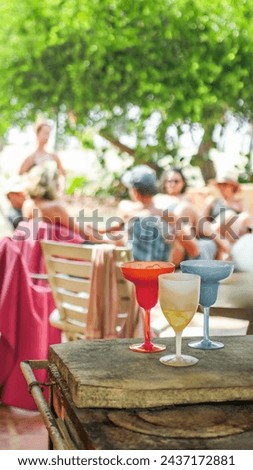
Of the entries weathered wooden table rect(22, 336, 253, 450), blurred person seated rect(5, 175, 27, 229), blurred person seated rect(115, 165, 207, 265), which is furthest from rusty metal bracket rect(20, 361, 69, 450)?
blurred person seated rect(5, 175, 27, 229)

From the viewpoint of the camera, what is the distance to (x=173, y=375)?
1103 mm

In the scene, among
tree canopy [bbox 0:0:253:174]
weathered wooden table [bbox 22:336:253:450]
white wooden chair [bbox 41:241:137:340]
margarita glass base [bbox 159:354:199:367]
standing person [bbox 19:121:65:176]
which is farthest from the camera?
tree canopy [bbox 0:0:253:174]

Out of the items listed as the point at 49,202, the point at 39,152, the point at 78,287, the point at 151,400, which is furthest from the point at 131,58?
the point at 151,400

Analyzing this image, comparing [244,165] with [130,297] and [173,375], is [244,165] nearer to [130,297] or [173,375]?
[130,297]

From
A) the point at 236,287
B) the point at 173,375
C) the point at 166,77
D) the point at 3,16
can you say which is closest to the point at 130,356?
the point at 173,375

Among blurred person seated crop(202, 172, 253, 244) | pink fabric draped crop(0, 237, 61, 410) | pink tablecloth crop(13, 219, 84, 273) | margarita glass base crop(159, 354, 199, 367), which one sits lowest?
pink fabric draped crop(0, 237, 61, 410)

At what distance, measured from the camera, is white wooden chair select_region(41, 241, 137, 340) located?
2676 mm

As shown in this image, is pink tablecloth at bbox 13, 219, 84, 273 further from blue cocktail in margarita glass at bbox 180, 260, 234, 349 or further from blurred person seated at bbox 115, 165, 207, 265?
blue cocktail in margarita glass at bbox 180, 260, 234, 349

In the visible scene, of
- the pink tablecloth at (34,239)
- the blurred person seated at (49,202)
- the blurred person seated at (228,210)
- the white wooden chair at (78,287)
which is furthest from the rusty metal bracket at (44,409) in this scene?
the blurred person seated at (228,210)

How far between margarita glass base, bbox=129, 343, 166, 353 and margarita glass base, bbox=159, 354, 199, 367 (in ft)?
0.18

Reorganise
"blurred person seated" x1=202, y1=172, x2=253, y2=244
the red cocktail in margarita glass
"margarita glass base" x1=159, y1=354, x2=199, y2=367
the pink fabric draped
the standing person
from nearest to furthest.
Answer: "margarita glass base" x1=159, y1=354, x2=199, y2=367 < the red cocktail in margarita glass < the pink fabric draped < "blurred person seated" x1=202, y1=172, x2=253, y2=244 < the standing person

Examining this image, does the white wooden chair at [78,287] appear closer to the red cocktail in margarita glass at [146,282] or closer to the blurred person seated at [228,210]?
the red cocktail in margarita glass at [146,282]

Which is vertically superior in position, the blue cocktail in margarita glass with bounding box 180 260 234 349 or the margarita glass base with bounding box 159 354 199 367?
the blue cocktail in margarita glass with bounding box 180 260 234 349

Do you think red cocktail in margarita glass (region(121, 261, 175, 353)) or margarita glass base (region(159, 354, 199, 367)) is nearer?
margarita glass base (region(159, 354, 199, 367))
